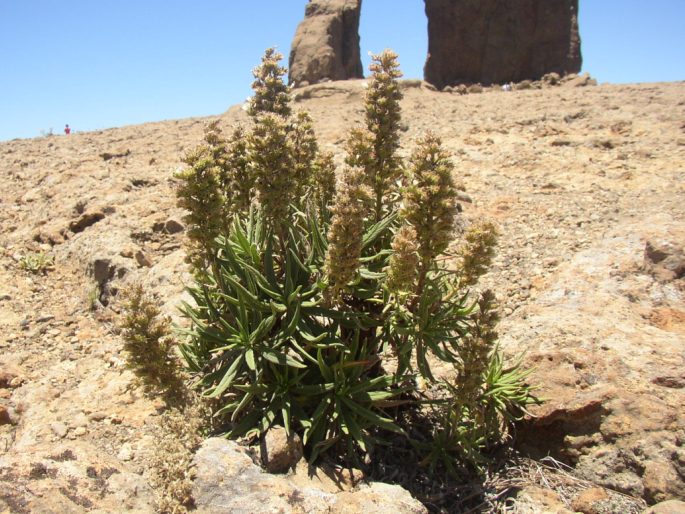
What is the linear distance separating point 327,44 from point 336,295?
105 feet

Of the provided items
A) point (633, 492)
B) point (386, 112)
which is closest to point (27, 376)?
point (386, 112)

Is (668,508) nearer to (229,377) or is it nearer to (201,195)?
(229,377)

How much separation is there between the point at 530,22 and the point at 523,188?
2645 centimetres

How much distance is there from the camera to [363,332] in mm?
4359

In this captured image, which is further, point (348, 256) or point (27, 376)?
point (27, 376)

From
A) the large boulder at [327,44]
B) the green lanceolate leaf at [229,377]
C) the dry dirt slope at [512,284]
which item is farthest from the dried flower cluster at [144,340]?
the large boulder at [327,44]

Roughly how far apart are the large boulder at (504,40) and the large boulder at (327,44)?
6.39m

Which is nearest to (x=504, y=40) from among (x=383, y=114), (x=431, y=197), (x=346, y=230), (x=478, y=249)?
(x=383, y=114)

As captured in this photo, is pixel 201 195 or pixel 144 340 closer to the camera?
pixel 201 195

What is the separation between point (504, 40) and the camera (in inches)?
1205

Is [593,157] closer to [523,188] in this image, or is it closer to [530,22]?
[523,188]

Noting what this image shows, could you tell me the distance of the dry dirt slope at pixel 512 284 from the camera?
390 centimetres

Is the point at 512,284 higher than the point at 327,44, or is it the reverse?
the point at 327,44

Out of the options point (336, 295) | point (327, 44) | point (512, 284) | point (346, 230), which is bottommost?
point (512, 284)
